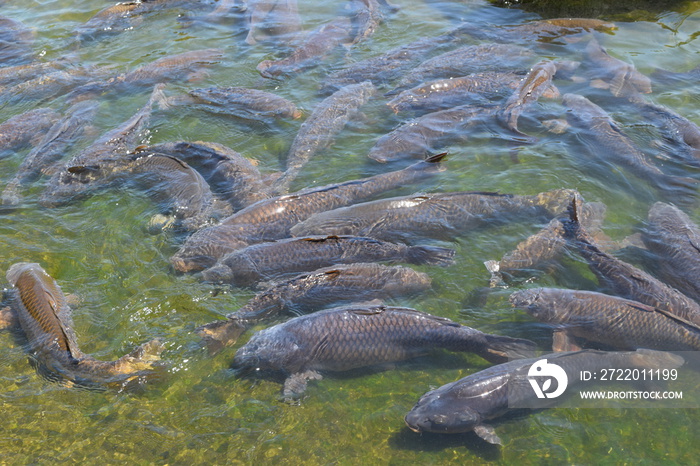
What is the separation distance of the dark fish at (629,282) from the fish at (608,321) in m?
0.24

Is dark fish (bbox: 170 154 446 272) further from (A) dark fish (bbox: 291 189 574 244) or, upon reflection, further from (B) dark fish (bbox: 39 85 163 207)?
(B) dark fish (bbox: 39 85 163 207)

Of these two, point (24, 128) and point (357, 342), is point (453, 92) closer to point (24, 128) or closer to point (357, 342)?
point (357, 342)

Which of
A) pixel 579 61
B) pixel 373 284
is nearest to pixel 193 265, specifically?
pixel 373 284

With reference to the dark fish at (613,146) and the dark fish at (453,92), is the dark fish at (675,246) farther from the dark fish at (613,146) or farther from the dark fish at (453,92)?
the dark fish at (453,92)

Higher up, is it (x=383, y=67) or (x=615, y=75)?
(x=383, y=67)

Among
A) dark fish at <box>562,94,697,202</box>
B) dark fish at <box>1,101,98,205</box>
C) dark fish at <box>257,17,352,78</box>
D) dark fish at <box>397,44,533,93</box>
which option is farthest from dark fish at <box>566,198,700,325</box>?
dark fish at <box>1,101,98,205</box>

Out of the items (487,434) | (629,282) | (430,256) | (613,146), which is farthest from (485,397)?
(613,146)

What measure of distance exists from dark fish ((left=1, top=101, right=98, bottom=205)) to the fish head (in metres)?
6.10

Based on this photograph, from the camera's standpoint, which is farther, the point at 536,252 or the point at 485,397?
the point at 536,252

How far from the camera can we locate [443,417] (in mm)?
4219

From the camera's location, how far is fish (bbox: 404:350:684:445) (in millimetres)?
4227

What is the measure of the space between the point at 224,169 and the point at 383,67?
4110 mm

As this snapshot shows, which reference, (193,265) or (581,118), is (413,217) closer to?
(193,265)

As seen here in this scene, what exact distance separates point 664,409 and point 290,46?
31.1 ft
